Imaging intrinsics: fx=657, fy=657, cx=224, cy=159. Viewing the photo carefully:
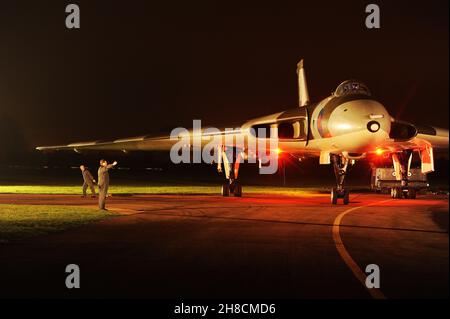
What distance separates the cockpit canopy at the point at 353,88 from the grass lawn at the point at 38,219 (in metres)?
8.67

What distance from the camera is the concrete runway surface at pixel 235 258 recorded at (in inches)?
303

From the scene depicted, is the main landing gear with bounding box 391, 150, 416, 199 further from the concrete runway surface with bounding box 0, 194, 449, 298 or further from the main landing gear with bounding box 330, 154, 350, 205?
the concrete runway surface with bounding box 0, 194, 449, 298

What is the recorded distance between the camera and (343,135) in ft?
68.4

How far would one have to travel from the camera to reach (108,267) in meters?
9.20

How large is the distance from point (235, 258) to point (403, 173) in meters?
19.9

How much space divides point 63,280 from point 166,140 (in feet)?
76.2

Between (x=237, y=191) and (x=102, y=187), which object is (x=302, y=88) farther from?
(x=102, y=187)

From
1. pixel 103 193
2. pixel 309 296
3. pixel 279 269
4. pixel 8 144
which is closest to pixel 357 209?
pixel 103 193

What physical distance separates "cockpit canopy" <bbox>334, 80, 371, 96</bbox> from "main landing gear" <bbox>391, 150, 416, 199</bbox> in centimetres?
697

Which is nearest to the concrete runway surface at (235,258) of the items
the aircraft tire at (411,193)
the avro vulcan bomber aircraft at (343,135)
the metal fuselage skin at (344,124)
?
the metal fuselage skin at (344,124)

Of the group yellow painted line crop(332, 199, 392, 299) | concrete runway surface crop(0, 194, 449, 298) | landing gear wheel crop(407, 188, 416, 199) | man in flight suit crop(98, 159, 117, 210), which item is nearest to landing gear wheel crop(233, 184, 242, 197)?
landing gear wheel crop(407, 188, 416, 199)

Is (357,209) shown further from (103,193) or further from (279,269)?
(279,269)

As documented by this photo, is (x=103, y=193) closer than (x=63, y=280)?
No

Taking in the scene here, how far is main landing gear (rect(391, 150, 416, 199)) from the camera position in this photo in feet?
90.7
